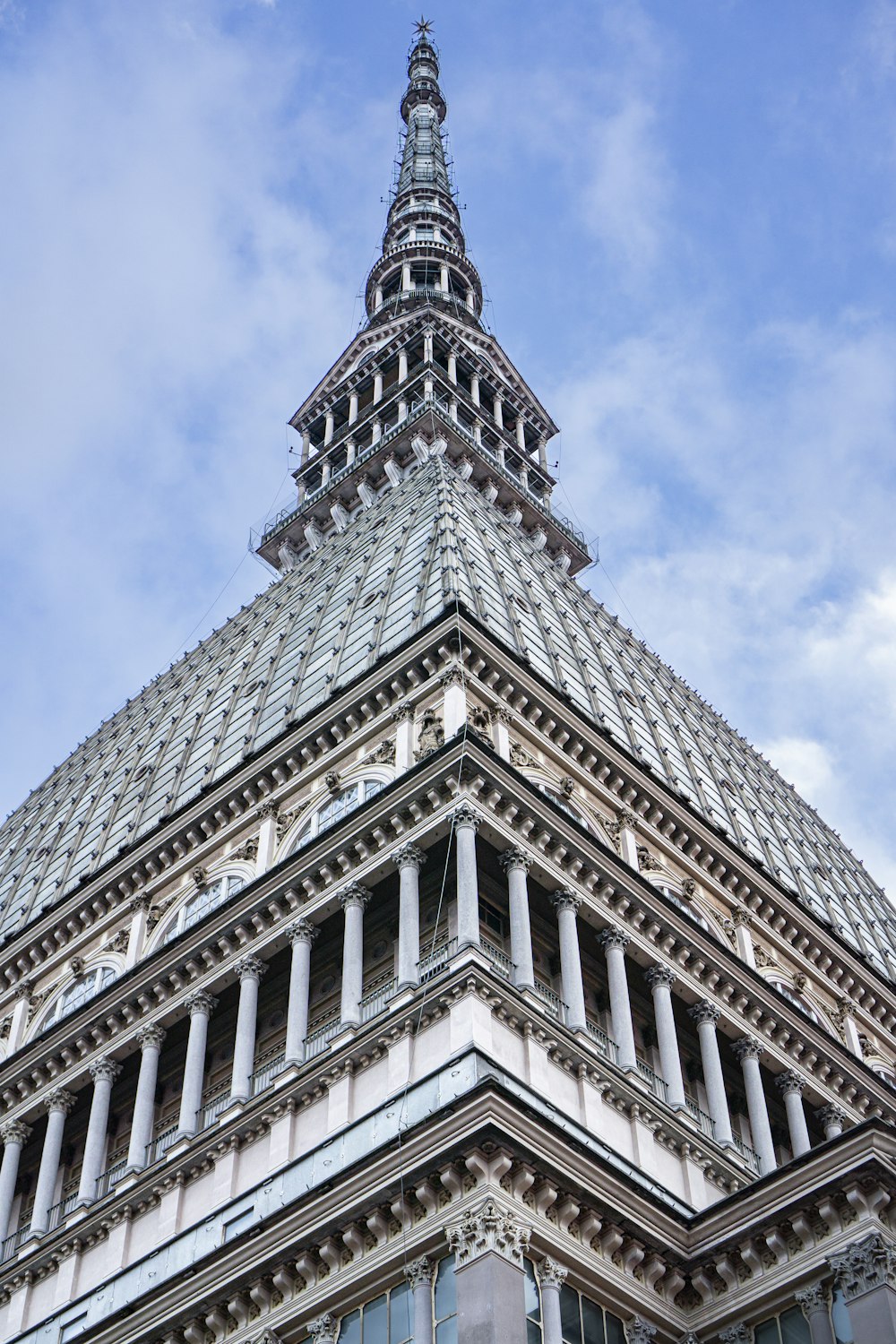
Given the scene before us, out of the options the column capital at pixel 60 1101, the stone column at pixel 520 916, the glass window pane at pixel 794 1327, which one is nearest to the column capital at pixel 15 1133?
the column capital at pixel 60 1101

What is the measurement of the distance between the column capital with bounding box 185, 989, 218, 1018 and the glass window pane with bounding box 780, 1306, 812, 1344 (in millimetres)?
18573

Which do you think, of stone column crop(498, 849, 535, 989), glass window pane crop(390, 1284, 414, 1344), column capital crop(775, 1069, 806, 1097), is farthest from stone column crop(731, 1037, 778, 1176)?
glass window pane crop(390, 1284, 414, 1344)

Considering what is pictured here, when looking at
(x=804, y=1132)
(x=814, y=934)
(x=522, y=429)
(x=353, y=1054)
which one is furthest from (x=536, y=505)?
(x=353, y=1054)

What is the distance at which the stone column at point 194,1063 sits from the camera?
47.6 m

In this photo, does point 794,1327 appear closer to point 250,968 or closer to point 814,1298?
point 814,1298

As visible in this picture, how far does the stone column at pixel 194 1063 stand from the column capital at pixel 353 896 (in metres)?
4.97

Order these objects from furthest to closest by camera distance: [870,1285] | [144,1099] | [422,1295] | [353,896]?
Answer: [144,1099]
[353,896]
[870,1285]
[422,1295]

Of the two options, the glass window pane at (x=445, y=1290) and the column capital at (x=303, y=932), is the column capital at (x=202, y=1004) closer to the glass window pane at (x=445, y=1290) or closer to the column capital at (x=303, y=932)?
the column capital at (x=303, y=932)

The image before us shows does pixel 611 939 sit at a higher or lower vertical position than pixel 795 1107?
higher

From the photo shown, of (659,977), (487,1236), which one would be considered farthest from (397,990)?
(487,1236)

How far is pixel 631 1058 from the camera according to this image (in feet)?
152

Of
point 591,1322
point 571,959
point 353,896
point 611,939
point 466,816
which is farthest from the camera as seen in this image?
point 611,939

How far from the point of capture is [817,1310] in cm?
3678

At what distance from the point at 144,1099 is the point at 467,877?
10.8 m
